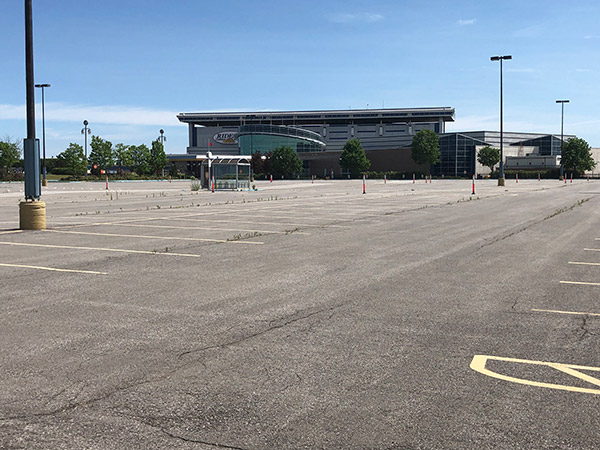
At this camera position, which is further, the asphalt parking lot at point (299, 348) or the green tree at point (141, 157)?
the green tree at point (141, 157)

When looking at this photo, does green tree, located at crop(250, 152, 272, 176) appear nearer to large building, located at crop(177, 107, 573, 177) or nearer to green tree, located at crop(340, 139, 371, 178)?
green tree, located at crop(340, 139, 371, 178)

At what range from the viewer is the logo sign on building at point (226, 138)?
585 ft

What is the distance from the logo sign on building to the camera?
178375mm

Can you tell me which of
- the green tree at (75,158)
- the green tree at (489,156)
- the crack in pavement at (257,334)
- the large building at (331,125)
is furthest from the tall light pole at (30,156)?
the large building at (331,125)

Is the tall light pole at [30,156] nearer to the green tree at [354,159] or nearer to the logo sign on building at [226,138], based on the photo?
the green tree at [354,159]

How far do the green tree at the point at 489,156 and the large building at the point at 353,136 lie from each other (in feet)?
11.5

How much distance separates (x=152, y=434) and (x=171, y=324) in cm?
277

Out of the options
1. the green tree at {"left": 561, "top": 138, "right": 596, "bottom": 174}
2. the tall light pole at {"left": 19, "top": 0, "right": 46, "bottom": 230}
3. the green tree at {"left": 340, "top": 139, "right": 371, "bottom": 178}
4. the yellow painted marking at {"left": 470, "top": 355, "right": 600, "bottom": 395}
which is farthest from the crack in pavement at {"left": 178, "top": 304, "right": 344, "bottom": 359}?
the green tree at {"left": 561, "top": 138, "right": 596, "bottom": 174}

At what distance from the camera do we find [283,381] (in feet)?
16.0

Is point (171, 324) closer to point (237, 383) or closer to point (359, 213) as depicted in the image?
point (237, 383)

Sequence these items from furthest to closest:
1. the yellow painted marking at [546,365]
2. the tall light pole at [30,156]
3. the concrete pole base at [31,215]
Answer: the concrete pole base at [31,215] → the tall light pole at [30,156] → the yellow painted marking at [546,365]

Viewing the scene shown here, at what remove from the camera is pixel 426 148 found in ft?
403

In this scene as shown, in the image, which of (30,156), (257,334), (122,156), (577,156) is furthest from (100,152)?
(257,334)

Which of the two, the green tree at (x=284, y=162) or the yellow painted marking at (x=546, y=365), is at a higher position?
the green tree at (x=284, y=162)
